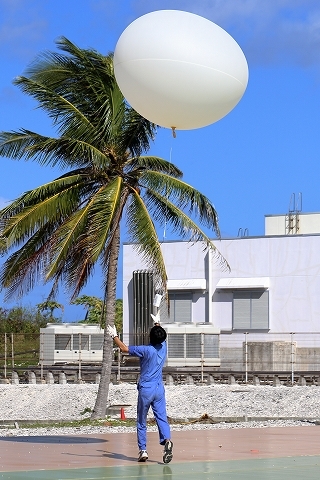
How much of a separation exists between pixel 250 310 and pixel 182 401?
67.5ft

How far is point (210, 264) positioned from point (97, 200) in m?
31.0

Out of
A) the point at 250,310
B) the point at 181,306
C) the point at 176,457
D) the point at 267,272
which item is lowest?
the point at 176,457

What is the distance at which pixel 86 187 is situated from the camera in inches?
899

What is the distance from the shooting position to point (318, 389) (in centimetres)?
3184

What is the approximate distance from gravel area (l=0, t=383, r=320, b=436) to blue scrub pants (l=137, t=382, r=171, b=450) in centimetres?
1218

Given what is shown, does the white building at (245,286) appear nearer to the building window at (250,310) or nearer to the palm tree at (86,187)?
the building window at (250,310)

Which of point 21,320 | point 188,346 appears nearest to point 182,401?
point 188,346

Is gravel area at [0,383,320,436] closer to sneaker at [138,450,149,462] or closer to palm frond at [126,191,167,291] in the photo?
palm frond at [126,191,167,291]

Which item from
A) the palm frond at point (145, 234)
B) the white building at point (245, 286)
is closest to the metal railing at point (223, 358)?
the white building at point (245, 286)

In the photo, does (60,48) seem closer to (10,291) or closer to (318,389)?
(10,291)

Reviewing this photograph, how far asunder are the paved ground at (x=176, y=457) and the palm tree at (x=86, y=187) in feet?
18.9

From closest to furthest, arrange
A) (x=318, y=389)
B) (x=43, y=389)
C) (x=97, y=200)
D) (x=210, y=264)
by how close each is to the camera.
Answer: (x=97, y=200) < (x=318, y=389) < (x=43, y=389) < (x=210, y=264)

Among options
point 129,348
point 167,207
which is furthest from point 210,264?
point 129,348

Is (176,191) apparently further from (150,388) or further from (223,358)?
(223,358)
